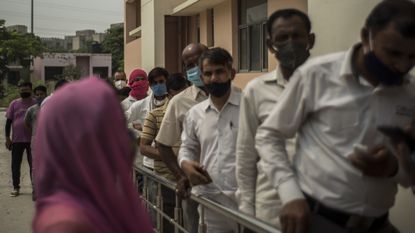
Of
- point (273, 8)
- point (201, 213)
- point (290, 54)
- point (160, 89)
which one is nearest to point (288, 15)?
point (290, 54)

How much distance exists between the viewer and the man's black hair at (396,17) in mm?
1924

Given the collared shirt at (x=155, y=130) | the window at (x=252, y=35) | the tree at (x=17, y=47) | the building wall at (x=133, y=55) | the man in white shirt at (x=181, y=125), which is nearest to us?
the man in white shirt at (x=181, y=125)

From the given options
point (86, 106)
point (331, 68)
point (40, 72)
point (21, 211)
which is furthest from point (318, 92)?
point (40, 72)

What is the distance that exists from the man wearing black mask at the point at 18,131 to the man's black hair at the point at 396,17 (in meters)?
7.90

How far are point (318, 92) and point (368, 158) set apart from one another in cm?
30

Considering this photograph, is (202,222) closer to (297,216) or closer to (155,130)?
(155,130)

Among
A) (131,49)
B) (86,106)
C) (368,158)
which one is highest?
(131,49)

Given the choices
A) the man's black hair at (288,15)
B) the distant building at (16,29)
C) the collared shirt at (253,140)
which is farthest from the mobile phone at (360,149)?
the distant building at (16,29)

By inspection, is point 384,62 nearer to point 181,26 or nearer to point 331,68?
point 331,68

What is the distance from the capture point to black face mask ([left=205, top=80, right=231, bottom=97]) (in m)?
3.43

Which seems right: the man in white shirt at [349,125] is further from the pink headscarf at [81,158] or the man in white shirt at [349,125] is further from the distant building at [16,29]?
the distant building at [16,29]

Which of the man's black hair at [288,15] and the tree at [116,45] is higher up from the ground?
the tree at [116,45]

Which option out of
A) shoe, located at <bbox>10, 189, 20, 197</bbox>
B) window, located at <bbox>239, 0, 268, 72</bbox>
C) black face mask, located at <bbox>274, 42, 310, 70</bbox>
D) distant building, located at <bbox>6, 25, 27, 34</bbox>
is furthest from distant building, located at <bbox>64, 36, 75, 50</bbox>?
black face mask, located at <bbox>274, 42, 310, 70</bbox>

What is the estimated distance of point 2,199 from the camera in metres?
8.80
